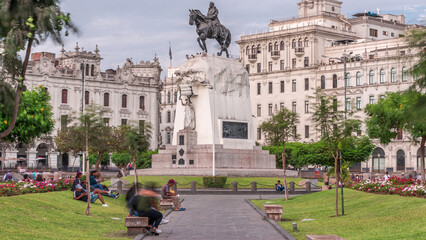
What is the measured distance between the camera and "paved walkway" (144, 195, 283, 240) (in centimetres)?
2297

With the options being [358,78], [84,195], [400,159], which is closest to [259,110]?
[358,78]

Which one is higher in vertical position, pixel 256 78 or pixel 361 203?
pixel 256 78

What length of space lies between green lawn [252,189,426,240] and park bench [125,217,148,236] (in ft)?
14.0

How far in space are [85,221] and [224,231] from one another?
481cm

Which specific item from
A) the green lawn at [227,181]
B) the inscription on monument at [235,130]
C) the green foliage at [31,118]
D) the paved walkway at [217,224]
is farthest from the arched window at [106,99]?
the paved walkway at [217,224]

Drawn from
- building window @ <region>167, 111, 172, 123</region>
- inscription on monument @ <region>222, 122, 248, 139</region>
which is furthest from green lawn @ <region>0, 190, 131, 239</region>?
building window @ <region>167, 111, 172, 123</region>

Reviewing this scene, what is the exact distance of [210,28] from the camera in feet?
193

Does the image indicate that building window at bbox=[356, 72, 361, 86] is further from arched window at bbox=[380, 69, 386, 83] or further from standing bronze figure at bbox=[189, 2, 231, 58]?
standing bronze figure at bbox=[189, 2, 231, 58]

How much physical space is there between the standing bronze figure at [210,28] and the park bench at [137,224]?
36329 millimetres

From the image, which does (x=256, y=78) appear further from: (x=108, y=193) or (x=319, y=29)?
(x=108, y=193)

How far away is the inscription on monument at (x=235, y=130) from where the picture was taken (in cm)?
5694

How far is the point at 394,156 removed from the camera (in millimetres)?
108062

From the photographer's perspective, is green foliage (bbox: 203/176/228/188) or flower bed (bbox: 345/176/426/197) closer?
flower bed (bbox: 345/176/426/197)

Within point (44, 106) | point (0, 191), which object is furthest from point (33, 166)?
point (0, 191)
